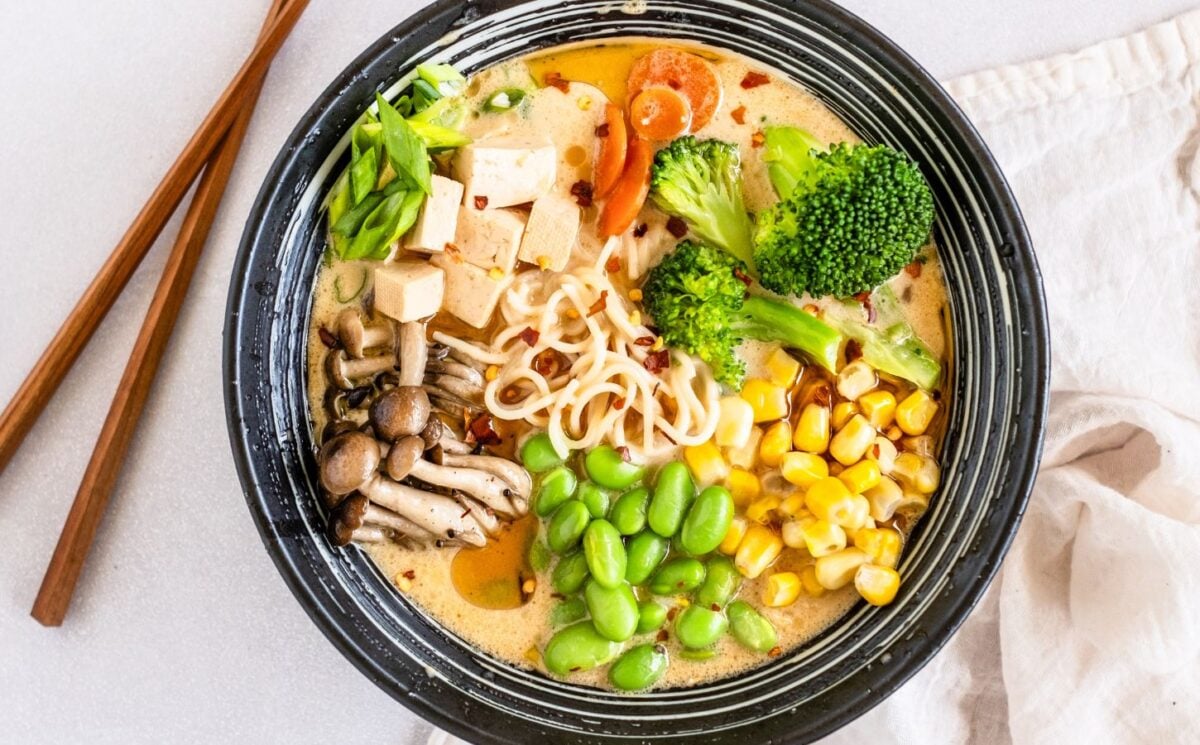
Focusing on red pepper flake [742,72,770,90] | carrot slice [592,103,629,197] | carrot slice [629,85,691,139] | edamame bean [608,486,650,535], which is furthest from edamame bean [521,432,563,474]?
red pepper flake [742,72,770,90]

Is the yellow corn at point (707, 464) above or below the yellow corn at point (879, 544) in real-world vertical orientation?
above

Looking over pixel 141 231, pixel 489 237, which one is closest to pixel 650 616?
pixel 489 237

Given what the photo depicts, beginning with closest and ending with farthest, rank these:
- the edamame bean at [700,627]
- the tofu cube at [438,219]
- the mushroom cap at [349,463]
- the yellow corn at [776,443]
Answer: the mushroom cap at [349,463] < the tofu cube at [438,219] < the edamame bean at [700,627] < the yellow corn at [776,443]

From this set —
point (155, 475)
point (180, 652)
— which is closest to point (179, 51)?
point (155, 475)

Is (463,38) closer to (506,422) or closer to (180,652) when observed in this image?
(506,422)

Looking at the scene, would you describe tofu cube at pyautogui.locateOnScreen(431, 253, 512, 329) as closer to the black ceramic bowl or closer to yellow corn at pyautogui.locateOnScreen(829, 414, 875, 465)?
the black ceramic bowl

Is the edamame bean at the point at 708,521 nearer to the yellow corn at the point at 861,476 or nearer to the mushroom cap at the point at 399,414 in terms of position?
the yellow corn at the point at 861,476

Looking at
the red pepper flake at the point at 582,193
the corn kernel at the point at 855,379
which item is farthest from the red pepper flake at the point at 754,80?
the corn kernel at the point at 855,379
